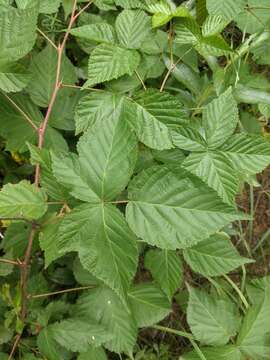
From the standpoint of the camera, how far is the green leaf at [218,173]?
3.77 feet

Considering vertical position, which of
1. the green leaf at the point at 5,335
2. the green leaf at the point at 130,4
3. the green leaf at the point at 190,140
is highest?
the green leaf at the point at 130,4

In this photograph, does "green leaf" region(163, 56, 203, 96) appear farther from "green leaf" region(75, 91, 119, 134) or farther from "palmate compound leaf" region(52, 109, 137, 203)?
"palmate compound leaf" region(52, 109, 137, 203)

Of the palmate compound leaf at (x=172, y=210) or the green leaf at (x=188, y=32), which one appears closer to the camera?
the palmate compound leaf at (x=172, y=210)

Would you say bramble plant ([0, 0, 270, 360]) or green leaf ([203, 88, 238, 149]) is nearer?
bramble plant ([0, 0, 270, 360])

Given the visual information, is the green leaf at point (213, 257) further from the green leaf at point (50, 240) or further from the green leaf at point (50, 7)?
the green leaf at point (50, 7)

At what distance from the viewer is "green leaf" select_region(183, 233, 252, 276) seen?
1.32m

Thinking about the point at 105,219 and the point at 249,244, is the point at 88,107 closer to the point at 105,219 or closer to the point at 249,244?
the point at 105,219

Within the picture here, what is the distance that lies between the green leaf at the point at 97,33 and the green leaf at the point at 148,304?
75 centimetres

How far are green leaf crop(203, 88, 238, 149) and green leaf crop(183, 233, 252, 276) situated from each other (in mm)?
320

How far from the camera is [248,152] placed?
3.90ft

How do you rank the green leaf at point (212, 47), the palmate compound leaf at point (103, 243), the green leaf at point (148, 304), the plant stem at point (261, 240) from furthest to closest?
1. the plant stem at point (261, 240)
2. the green leaf at point (148, 304)
3. the green leaf at point (212, 47)
4. the palmate compound leaf at point (103, 243)

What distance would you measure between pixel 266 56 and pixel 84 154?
865mm

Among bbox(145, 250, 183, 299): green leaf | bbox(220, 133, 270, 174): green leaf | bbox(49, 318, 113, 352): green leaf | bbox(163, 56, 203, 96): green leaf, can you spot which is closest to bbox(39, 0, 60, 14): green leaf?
bbox(163, 56, 203, 96): green leaf

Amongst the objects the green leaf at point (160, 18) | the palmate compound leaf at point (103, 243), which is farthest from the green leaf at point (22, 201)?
the green leaf at point (160, 18)
